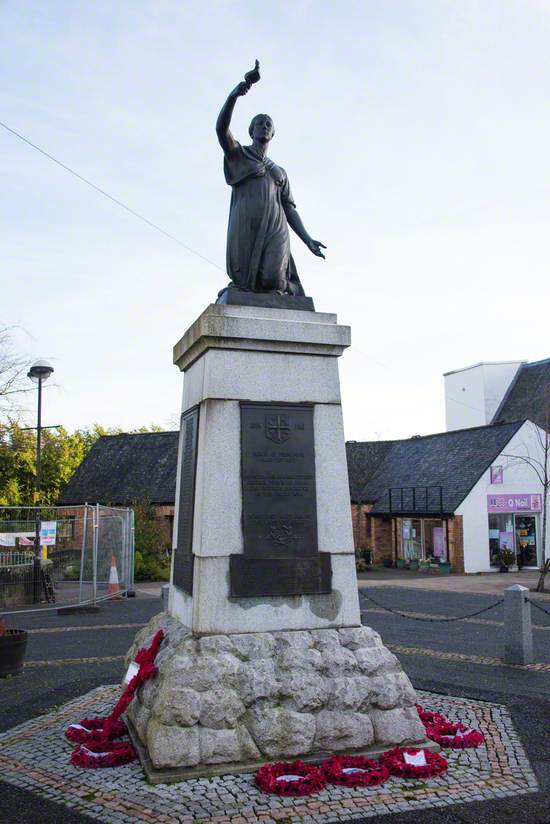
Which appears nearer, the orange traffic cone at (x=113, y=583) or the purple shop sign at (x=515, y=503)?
the orange traffic cone at (x=113, y=583)

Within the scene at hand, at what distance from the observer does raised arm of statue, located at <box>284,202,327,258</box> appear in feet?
23.3

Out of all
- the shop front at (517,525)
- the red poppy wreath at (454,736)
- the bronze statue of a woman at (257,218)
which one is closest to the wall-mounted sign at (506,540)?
the shop front at (517,525)

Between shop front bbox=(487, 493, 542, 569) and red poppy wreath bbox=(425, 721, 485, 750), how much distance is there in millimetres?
23902

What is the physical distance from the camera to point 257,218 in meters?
6.72

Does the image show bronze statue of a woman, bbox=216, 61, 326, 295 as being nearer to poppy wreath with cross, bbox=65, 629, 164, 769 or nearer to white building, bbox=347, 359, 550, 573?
poppy wreath with cross, bbox=65, 629, 164, 769

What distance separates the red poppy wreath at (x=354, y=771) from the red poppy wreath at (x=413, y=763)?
75 mm

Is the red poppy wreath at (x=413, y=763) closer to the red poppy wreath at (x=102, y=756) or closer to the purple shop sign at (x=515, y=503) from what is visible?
the red poppy wreath at (x=102, y=756)

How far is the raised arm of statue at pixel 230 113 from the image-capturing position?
19.6 feet

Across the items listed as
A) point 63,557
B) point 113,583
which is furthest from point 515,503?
point 63,557

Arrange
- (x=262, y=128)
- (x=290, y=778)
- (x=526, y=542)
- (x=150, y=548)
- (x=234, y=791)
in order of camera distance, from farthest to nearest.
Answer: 1. (x=526, y=542)
2. (x=150, y=548)
3. (x=262, y=128)
4. (x=290, y=778)
5. (x=234, y=791)

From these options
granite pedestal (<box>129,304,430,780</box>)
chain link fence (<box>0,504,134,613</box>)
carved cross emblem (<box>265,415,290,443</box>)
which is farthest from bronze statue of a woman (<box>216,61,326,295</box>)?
chain link fence (<box>0,504,134,613</box>)

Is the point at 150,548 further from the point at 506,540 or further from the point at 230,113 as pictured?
the point at 230,113

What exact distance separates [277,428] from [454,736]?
9.25ft

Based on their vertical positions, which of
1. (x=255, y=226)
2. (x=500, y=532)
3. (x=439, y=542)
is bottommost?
(x=439, y=542)
